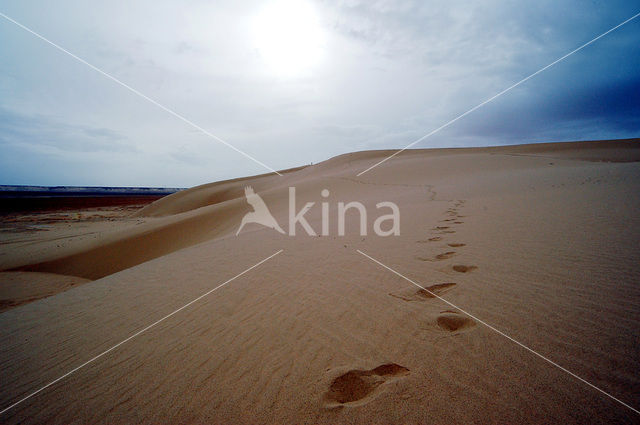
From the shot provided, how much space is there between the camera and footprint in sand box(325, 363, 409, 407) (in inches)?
70.2

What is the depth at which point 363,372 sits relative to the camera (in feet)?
6.64

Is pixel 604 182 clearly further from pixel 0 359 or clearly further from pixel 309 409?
pixel 0 359

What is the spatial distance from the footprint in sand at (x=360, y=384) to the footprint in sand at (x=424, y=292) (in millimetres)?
1185

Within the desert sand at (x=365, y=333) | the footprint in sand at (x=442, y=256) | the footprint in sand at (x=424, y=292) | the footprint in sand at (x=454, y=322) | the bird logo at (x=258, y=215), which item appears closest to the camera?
the desert sand at (x=365, y=333)

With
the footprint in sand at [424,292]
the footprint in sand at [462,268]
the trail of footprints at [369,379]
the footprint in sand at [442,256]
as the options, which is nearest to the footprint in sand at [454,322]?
the trail of footprints at [369,379]

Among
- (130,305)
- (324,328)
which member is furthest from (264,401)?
(130,305)

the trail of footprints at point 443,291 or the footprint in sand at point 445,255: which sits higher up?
the footprint in sand at point 445,255

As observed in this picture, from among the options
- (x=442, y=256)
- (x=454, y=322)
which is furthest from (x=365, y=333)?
(x=442, y=256)

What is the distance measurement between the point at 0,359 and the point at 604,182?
1314cm

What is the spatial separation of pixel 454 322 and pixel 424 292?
0.73 meters

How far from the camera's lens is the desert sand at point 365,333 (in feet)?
5.64

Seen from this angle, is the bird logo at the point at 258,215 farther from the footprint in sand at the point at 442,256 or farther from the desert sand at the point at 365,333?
the footprint in sand at the point at 442,256

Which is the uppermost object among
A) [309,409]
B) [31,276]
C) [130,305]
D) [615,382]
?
[615,382]

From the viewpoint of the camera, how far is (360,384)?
75.4 inches
